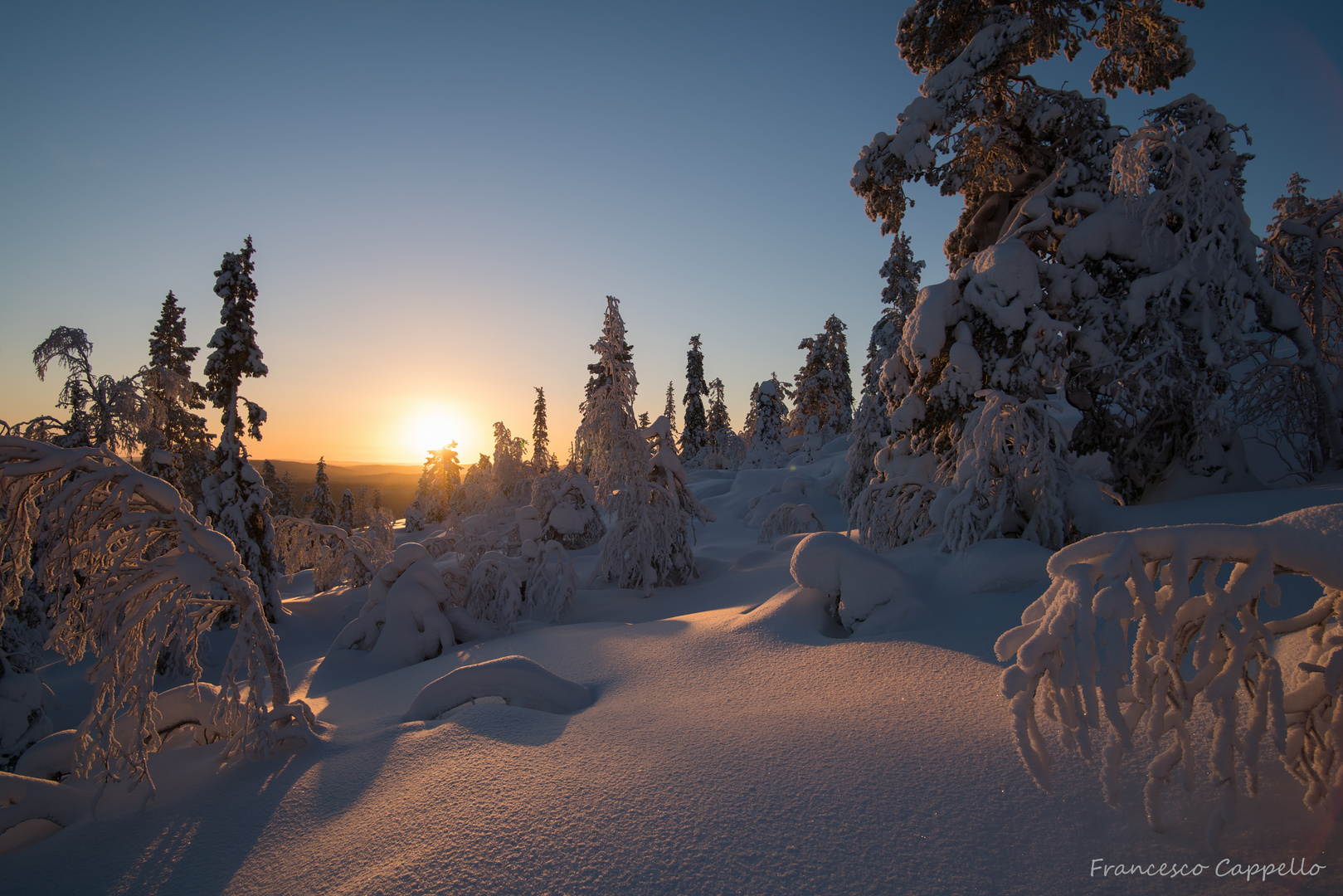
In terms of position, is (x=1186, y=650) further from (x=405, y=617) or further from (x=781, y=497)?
(x=781, y=497)

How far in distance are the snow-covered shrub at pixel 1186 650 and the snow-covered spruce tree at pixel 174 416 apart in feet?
44.1

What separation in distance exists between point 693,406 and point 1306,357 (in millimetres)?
38388

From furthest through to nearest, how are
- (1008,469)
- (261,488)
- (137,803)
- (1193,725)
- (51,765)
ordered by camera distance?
(261,488), (1008,469), (51,765), (137,803), (1193,725)

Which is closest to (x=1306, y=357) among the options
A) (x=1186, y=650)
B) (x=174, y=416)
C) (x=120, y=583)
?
(x=1186, y=650)

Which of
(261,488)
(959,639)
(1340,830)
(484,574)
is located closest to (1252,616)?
(1340,830)

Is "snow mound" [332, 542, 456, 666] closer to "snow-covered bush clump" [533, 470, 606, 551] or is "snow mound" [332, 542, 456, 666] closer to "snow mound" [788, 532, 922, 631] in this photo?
"snow-covered bush clump" [533, 470, 606, 551]

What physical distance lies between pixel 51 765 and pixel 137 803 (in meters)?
1.75

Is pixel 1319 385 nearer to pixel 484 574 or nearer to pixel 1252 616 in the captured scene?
pixel 1252 616

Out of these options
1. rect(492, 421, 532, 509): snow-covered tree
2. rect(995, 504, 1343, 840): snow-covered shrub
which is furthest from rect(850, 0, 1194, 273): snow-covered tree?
rect(492, 421, 532, 509): snow-covered tree

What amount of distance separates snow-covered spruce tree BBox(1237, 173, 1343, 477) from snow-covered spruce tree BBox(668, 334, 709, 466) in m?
36.9

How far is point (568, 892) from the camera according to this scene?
7.46 ft

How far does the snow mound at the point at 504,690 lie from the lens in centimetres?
449

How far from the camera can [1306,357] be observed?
22.4ft

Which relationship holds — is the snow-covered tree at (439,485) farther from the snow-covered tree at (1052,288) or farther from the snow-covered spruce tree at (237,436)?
the snow-covered tree at (1052,288)
